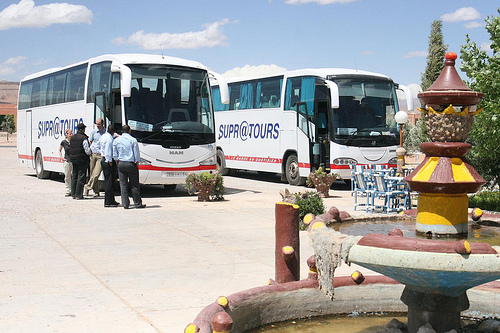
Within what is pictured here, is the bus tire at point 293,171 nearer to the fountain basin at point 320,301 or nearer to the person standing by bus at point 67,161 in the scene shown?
the person standing by bus at point 67,161

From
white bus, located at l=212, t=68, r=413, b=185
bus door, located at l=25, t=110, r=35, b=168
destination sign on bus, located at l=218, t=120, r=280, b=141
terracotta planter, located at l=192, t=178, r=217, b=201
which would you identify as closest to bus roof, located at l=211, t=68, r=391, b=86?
white bus, located at l=212, t=68, r=413, b=185

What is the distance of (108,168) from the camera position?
15.1 metres

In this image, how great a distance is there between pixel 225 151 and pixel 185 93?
28.6 ft

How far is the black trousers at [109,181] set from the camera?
14.8 metres

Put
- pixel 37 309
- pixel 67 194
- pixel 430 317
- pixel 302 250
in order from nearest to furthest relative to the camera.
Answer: pixel 430 317, pixel 37 309, pixel 302 250, pixel 67 194

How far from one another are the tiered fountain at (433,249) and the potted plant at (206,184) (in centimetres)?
1027

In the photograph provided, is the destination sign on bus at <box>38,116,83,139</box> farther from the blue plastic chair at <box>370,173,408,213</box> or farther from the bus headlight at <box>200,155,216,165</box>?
the blue plastic chair at <box>370,173,408,213</box>

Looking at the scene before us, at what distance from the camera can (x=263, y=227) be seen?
11.8 metres

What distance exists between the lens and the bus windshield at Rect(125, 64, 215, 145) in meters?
16.7

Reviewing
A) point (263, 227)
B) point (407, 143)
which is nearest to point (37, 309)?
point (263, 227)

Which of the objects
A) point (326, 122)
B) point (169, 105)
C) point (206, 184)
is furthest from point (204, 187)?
point (326, 122)

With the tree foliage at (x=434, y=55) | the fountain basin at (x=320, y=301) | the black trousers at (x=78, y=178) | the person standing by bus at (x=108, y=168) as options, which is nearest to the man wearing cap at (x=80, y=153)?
the black trousers at (x=78, y=178)

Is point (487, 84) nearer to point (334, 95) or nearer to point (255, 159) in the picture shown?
point (334, 95)

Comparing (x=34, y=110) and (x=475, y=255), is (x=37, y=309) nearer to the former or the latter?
(x=475, y=255)
